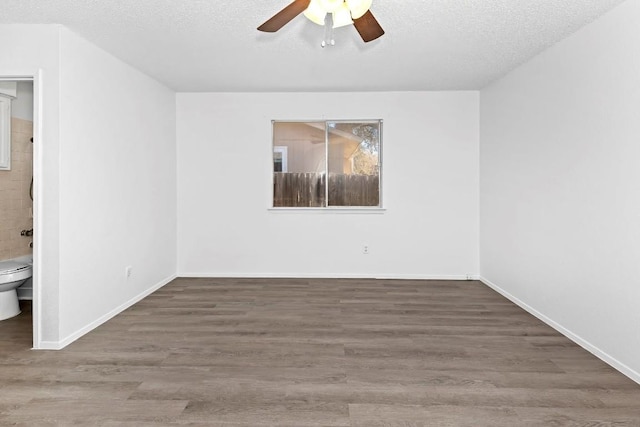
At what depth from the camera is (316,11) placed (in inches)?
88.4

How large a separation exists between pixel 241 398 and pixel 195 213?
129 inches

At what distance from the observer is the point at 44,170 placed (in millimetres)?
2771

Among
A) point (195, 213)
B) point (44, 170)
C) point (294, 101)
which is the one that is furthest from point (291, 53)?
point (195, 213)

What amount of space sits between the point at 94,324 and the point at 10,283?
0.82 meters

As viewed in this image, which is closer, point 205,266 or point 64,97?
point 64,97

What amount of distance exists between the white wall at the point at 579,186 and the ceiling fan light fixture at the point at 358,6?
5.44 feet

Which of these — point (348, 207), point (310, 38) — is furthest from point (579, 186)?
point (348, 207)

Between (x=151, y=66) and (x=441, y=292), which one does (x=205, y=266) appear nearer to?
(x=151, y=66)

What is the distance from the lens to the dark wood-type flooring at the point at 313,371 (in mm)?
1971

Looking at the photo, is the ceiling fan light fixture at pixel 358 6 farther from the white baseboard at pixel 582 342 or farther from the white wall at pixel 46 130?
the white baseboard at pixel 582 342

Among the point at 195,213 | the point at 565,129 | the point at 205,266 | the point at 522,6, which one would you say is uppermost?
the point at 522,6

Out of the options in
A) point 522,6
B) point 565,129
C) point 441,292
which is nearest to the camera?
point 522,6

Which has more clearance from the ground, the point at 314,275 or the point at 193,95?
the point at 193,95

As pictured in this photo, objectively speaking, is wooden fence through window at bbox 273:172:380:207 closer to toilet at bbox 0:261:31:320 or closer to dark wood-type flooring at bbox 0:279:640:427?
dark wood-type flooring at bbox 0:279:640:427
